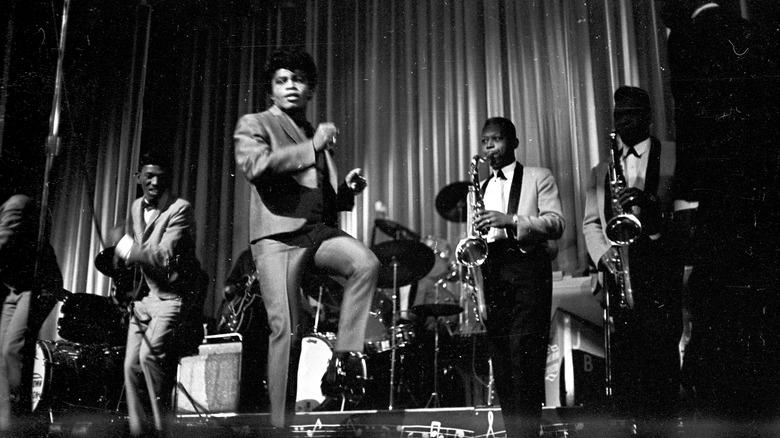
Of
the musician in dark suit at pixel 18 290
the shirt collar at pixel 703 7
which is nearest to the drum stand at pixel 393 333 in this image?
the musician in dark suit at pixel 18 290

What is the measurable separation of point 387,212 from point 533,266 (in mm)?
1878

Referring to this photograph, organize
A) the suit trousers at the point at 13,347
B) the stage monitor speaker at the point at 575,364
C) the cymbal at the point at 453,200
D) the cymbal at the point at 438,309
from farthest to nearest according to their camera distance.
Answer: the cymbal at the point at 453,200
the cymbal at the point at 438,309
the stage monitor speaker at the point at 575,364
the suit trousers at the point at 13,347

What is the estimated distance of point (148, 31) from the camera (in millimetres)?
4547

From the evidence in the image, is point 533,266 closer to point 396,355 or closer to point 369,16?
point 396,355

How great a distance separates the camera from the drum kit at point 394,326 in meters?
4.65

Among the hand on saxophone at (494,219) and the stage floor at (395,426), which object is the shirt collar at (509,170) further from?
the stage floor at (395,426)

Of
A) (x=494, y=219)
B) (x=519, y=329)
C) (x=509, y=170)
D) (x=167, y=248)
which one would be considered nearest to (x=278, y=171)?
(x=167, y=248)

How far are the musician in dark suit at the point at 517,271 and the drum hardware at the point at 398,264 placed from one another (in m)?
0.99

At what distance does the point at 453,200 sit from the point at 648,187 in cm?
166

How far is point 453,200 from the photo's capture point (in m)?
5.03

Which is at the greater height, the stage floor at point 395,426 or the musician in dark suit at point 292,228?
the musician in dark suit at point 292,228

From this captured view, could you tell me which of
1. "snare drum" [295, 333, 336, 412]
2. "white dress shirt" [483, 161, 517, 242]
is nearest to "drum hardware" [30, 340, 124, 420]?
"snare drum" [295, 333, 336, 412]

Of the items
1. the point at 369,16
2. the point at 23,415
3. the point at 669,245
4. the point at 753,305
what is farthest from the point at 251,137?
the point at 753,305

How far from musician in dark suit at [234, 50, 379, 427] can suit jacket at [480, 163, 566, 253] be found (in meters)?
0.82
